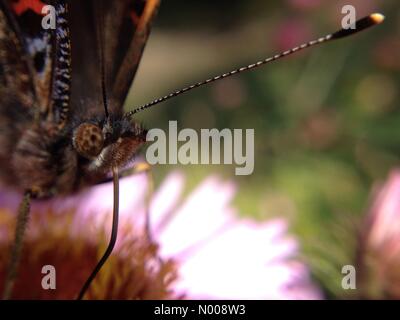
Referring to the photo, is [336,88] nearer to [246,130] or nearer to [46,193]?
[246,130]

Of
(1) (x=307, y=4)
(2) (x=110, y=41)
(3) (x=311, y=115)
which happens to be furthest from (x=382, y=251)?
(1) (x=307, y=4)

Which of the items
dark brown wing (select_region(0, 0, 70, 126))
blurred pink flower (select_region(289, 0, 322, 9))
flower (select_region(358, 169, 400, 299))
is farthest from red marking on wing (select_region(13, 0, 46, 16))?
blurred pink flower (select_region(289, 0, 322, 9))

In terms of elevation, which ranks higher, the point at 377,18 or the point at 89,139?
the point at 377,18

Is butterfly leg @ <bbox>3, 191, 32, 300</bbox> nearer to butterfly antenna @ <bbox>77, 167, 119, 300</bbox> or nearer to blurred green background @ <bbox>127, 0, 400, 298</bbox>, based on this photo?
butterfly antenna @ <bbox>77, 167, 119, 300</bbox>

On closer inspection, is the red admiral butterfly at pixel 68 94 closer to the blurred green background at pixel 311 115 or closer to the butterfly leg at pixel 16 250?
the butterfly leg at pixel 16 250

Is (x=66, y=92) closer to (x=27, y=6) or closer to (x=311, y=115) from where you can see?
(x=27, y=6)

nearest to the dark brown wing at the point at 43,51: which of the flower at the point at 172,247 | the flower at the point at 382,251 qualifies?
the flower at the point at 172,247
